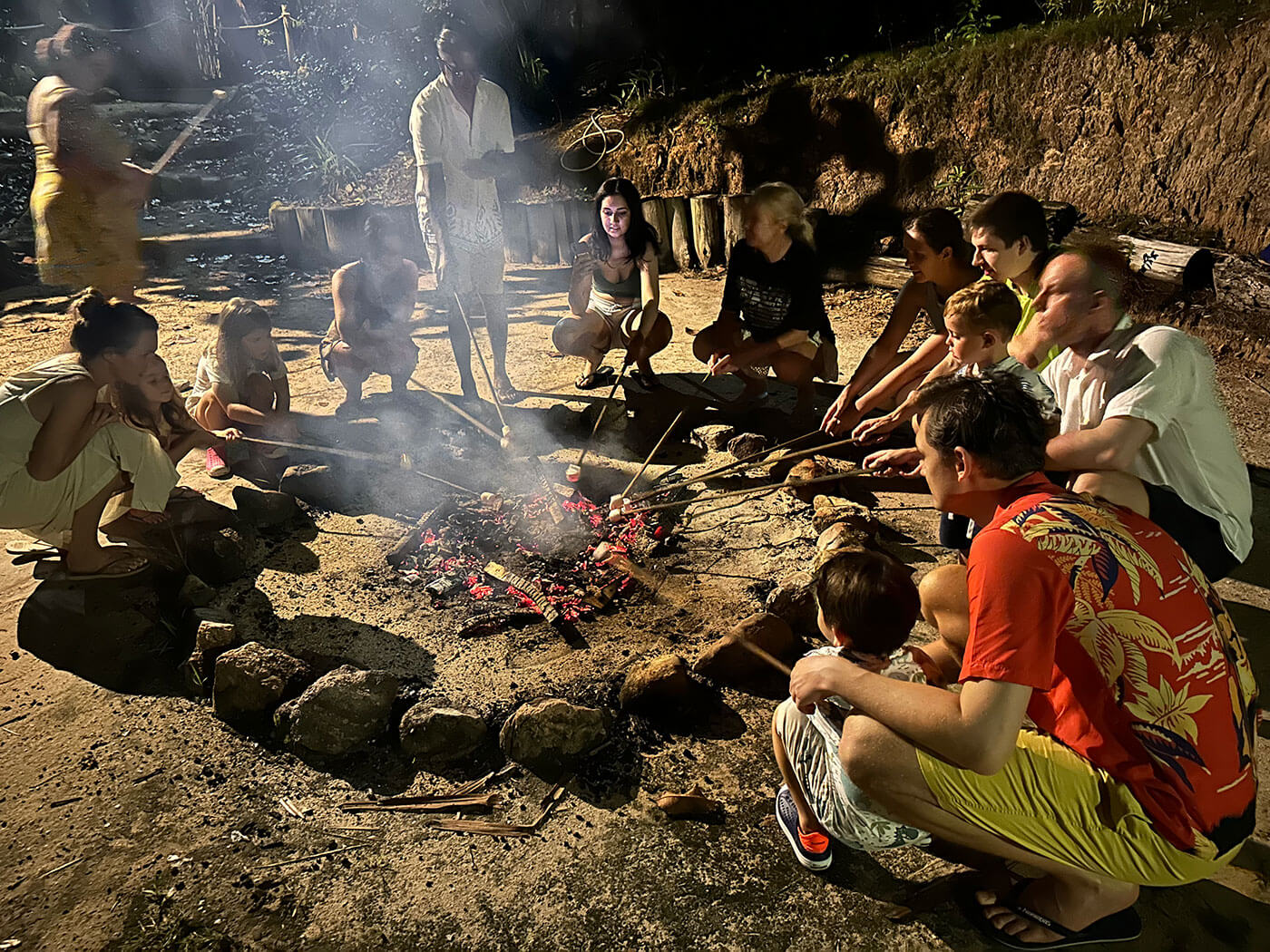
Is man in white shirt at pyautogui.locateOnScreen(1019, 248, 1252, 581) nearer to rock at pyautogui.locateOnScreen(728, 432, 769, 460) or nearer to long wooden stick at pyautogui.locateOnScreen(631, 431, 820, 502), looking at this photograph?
long wooden stick at pyautogui.locateOnScreen(631, 431, 820, 502)

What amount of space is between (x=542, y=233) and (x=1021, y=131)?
569 cm

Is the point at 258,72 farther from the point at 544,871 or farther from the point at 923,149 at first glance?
the point at 544,871

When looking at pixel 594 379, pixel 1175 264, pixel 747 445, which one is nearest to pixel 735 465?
pixel 747 445

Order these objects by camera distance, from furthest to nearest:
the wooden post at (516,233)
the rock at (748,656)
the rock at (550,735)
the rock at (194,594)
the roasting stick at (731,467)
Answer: the wooden post at (516,233) < the roasting stick at (731,467) < the rock at (194,594) < the rock at (748,656) < the rock at (550,735)

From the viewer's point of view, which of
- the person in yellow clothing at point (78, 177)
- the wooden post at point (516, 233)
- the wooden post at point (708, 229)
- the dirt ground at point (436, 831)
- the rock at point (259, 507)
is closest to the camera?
the dirt ground at point (436, 831)

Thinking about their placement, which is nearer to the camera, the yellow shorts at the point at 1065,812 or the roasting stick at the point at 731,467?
the yellow shorts at the point at 1065,812

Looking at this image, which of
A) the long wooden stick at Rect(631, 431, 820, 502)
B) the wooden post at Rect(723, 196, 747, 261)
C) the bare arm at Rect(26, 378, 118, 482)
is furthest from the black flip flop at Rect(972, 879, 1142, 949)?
the wooden post at Rect(723, 196, 747, 261)

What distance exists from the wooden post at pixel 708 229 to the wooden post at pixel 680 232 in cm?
9

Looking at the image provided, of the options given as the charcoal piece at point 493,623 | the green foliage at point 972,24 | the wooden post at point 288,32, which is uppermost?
the wooden post at point 288,32

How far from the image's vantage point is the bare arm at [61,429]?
371cm

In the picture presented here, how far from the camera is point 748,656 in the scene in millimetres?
3357

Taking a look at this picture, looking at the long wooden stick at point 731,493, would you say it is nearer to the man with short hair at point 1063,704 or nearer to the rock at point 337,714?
the rock at point 337,714

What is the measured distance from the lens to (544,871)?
2.62 meters

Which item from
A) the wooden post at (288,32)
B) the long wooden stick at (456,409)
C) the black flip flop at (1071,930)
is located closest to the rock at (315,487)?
the long wooden stick at (456,409)
